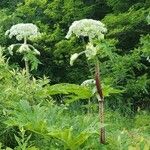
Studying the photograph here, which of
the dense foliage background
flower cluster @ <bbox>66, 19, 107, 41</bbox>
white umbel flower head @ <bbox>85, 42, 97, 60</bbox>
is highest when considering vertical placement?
flower cluster @ <bbox>66, 19, 107, 41</bbox>

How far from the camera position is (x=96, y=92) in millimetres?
6047

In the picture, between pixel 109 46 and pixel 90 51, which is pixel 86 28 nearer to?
pixel 90 51

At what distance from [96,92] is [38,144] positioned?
2.85ft

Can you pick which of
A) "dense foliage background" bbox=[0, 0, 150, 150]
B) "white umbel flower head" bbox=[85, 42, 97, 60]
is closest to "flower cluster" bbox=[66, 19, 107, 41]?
"white umbel flower head" bbox=[85, 42, 97, 60]

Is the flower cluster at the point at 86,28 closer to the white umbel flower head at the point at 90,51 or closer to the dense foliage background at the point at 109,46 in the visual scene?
the white umbel flower head at the point at 90,51

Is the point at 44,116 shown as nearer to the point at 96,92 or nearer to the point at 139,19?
the point at 96,92

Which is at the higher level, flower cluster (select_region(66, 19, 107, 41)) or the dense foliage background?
flower cluster (select_region(66, 19, 107, 41))

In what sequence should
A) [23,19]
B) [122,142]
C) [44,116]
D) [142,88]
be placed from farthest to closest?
[23,19]
[142,88]
[44,116]
[122,142]

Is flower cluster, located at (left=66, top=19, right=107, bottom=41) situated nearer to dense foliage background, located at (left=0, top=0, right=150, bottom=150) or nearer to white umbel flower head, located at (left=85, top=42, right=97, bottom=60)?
white umbel flower head, located at (left=85, top=42, right=97, bottom=60)

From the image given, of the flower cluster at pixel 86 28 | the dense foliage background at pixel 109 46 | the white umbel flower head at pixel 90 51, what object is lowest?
the dense foliage background at pixel 109 46

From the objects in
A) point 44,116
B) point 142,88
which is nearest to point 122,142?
point 44,116

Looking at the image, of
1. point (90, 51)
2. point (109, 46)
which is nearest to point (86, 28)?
point (90, 51)

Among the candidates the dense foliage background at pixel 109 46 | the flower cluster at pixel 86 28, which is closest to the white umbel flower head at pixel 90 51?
the flower cluster at pixel 86 28

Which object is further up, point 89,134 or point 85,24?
point 85,24
